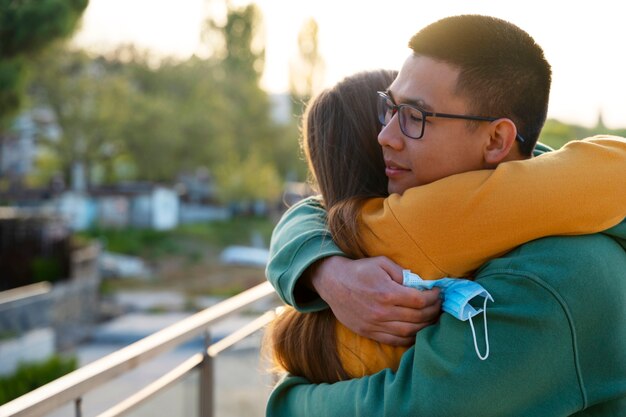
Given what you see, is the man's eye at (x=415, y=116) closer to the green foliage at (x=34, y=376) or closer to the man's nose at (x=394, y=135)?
the man's nose at (x=394, y=135)

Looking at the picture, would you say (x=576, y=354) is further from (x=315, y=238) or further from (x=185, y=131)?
(x=185, y=131)

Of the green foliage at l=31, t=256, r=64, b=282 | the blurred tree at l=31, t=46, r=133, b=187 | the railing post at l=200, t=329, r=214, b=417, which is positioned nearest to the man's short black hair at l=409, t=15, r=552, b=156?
the railing post at l=200, t=329, r=214, b=417

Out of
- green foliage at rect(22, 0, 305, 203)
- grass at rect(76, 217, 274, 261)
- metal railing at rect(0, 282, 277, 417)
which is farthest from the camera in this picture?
grass at rect(76, 217, 274, 261)

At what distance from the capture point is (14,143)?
26984mm

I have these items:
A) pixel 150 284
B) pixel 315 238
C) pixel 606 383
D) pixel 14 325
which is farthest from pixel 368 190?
pixel 150 284

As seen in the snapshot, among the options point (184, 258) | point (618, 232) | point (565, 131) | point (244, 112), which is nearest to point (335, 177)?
point (618, 232)

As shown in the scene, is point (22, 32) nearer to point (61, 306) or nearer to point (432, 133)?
point (61, 306)

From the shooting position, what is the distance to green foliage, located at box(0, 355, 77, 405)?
805cm

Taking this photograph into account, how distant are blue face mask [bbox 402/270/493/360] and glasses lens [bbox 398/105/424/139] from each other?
233mm

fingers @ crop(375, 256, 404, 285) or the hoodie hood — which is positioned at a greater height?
the hoodie hood

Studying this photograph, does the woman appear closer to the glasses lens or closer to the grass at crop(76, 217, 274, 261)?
the glasses lens

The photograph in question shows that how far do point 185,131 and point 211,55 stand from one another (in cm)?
960

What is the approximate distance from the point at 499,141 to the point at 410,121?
0.15 metres

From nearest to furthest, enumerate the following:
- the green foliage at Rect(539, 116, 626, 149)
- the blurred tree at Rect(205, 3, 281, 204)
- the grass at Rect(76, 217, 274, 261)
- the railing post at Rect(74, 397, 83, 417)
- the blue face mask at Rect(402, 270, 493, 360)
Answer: the blue face mask at Rect(402, 270, 493, 360), the railing post at Rect(74, 397, 83, 417), the green foliage at Rect(539, 116, 626, 149), the grass at Rect(76, 217, 274, 261), the blurred tree at Rect(205, 3, 281, 204)
